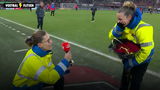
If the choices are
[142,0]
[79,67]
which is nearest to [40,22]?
[79,67]

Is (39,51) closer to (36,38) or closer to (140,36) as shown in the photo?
(36,38)

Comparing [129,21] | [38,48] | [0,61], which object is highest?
[129,21]

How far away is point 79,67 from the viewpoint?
6.48 m

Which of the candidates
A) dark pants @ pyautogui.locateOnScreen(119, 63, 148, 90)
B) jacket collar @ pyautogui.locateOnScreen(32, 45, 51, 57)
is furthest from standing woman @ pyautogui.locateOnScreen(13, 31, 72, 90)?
dark pants @ pyautogui.locateOnScreen(119, 63, 148, 90)

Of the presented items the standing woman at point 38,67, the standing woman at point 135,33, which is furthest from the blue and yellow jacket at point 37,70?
the standing woman at point 135,33

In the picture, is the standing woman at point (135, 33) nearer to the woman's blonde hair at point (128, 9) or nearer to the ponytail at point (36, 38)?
the woman's blonde hair at point (128, 9)

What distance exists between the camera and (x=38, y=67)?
309 cm

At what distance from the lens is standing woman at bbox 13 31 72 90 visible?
3.10 metres

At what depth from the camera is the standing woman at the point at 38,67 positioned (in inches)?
122

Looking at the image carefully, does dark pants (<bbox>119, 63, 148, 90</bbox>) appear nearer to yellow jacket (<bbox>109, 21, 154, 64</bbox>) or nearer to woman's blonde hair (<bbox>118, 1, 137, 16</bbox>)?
yellow jacket (<bbox>109, 21, 154, 64</bbox>)

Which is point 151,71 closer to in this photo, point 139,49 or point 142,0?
point 139,49

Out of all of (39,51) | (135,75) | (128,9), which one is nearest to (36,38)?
(39,51)

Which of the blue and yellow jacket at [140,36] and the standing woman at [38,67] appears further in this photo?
the blue and yellow jacket at [140,36]

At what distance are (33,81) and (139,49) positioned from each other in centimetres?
182
